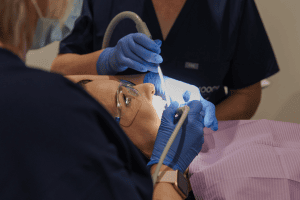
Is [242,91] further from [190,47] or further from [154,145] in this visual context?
[154,145]

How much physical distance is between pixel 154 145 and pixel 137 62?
1.02 feet

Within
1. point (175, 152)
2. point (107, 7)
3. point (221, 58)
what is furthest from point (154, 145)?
point (107, 7)

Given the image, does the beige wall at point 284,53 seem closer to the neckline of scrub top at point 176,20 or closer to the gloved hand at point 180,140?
the neckline of scrub top at point 176,20

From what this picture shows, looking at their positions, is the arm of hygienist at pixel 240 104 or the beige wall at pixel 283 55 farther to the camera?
the beige wall at pixel 283 55

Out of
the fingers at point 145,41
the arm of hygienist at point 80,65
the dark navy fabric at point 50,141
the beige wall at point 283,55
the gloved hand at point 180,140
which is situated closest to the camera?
the dark navy fabric at point 50,141

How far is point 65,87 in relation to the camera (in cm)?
32

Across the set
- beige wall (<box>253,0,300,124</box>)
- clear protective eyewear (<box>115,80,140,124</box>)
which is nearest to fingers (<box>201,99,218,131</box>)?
clear protective eyewear (<box>115,80,140,124</box>)

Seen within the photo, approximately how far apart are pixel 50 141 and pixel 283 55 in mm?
1435

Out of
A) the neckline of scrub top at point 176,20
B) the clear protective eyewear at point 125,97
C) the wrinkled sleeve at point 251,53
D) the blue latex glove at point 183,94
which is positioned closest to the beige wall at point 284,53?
the wrinkled sleeve at point 251,53

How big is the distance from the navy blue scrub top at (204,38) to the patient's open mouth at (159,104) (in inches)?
9.1

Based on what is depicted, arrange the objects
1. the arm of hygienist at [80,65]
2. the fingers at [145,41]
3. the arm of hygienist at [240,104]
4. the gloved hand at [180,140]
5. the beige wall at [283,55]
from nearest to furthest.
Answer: the gloved hand at [180,140] < the fingers at [145,41] < the arm of hygienist at [80,65] < the arm of hygienist at [240,104] < the beige wall at [283,55]

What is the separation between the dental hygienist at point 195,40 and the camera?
3.09 ft

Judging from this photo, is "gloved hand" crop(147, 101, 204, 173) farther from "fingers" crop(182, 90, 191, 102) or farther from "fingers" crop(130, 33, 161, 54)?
"fingers" crop(130, 33, 161, 54)

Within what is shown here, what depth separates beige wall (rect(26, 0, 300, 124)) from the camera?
123cm
